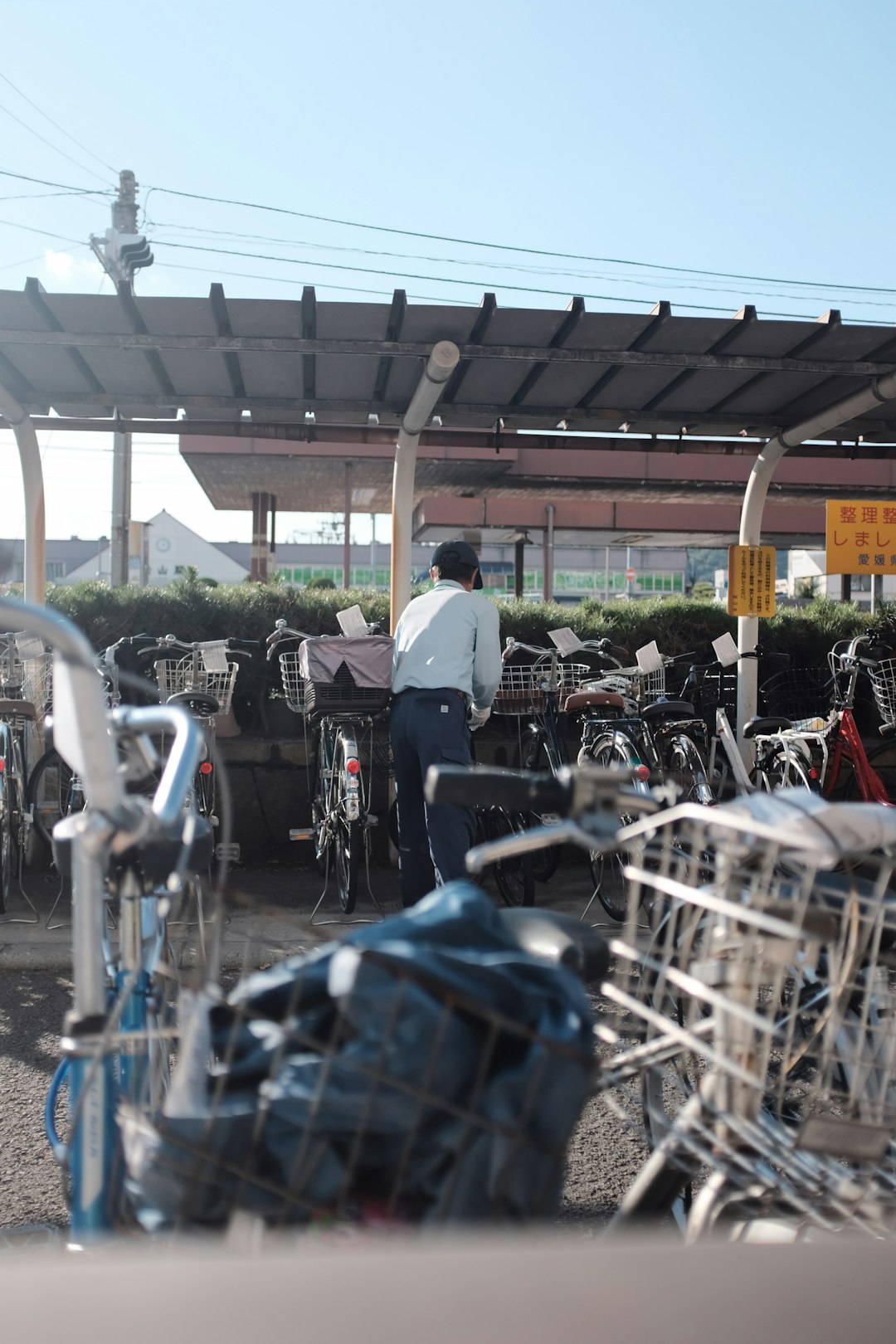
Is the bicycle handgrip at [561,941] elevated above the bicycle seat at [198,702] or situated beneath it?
situated beneath

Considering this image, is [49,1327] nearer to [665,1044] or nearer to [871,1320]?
[871,1320]

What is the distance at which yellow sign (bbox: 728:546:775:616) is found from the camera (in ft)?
22.3

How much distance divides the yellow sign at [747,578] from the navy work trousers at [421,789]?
2.64 m

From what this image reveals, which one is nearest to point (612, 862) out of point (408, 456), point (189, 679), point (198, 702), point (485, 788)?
point (198, 702)

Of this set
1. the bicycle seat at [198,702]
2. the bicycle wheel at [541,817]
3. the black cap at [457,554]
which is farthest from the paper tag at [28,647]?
the bicycle wheel at [541,817]

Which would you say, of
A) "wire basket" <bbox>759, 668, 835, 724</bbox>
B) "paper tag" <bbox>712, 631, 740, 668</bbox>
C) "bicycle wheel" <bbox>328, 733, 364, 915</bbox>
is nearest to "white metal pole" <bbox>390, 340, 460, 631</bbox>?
"bicycle wheel" <bbox>328, 733, 364, 915</bbox>

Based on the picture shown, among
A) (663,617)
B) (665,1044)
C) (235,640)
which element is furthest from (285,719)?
(665,1044)

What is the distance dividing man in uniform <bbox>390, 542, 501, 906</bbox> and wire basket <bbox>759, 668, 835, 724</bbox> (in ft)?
10.1

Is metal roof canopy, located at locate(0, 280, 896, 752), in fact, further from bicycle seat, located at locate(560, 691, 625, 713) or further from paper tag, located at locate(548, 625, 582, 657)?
bicycle seat, located at locate(560, 691, 625, 713)

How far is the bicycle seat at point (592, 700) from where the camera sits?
600 cm

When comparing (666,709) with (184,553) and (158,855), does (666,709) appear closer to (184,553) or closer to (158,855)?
(158,855)

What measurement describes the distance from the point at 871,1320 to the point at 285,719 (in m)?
6.62

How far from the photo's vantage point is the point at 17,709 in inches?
229

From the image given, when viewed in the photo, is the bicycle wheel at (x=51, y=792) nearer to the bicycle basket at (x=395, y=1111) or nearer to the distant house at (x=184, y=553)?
the bicycle basket at (x=395, y=1111)
